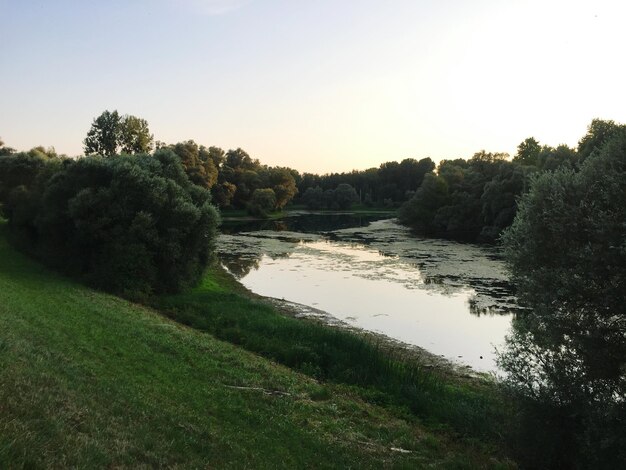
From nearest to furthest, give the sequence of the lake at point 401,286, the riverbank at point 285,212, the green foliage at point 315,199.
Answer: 1. the lake at point 401,286
2. the riverbank at point 285,212
3. the green foliage at point 315,199

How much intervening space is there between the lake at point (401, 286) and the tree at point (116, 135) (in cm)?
4331

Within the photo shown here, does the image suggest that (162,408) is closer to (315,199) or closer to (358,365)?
(358,365)

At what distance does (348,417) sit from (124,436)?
5.97 metres

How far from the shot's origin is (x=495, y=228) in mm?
61406

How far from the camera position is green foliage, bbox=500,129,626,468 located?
832cm

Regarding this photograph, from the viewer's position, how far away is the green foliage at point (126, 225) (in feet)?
83.1

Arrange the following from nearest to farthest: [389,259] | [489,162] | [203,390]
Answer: [203,390], [389,259], [489,162]

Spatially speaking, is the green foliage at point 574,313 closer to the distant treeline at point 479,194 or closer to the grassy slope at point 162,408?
the grassy slope at point 162,408

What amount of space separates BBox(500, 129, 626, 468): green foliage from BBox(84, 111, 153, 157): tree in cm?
9002

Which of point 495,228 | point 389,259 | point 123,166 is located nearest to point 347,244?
point 389,259

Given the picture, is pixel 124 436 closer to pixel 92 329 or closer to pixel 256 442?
pixel 256 442

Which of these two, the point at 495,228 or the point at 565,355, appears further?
the point at 495,228

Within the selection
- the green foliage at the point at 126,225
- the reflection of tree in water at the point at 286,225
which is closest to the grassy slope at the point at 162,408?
the green foliage at the point at 126,225

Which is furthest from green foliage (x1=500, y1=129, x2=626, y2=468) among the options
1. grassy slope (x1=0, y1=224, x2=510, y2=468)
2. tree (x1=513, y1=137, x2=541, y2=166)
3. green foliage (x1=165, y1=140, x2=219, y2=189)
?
tree (x1=513, y1=137, x2=541, y2=166)
